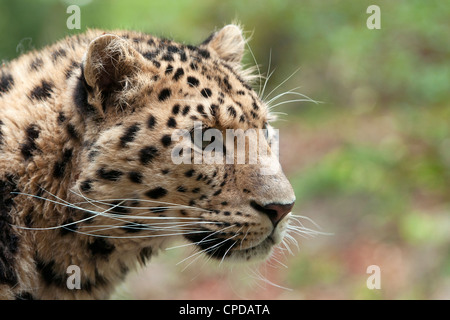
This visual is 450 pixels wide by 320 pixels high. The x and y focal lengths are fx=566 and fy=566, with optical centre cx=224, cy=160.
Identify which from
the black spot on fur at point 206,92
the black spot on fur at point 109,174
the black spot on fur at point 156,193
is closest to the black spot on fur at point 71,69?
the black spot on fur at point 109,174

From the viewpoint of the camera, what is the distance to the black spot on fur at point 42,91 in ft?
17.5

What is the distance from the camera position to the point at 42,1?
59.5 feet

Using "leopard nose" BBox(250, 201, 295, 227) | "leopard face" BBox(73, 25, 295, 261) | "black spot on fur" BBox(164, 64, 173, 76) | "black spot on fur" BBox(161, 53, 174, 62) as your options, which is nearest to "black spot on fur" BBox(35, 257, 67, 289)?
"leopard face" BBox(73, 25, 295, 261)

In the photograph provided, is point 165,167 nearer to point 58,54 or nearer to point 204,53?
point 204,53

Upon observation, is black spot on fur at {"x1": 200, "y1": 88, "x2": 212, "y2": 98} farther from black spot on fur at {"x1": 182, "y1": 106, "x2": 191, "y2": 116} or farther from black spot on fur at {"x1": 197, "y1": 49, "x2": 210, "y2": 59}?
black spot on fur at {"x1": 197, "y1": 49, "x2": 210, "y2": 59}

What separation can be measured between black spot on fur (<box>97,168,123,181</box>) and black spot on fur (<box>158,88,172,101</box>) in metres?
0.80

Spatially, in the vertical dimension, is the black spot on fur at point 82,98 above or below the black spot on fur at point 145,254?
above

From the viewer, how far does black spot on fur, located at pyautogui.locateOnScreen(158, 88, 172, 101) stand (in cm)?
529

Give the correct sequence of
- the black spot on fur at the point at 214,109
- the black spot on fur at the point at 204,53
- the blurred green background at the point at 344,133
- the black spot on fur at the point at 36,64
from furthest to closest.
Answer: the blurred green background at the point at 344,133
the black spot on fur at the point at 204,53
the black spot on fur at the point at 36,64
the black spot on fur at the point at 214,109

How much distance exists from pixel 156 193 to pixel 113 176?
0.41 metres

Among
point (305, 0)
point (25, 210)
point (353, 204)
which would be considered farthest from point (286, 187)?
point (305, 0)

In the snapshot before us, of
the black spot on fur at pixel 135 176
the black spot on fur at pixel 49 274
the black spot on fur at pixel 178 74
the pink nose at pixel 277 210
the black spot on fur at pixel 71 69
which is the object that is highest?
the black spot on fur at pixel 71 69

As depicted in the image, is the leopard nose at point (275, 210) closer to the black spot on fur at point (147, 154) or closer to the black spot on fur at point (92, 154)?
the black spot on fur at point (147, 154)

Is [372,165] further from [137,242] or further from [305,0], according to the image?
[137,242]
